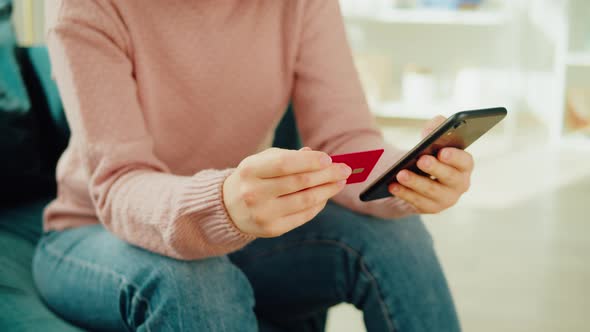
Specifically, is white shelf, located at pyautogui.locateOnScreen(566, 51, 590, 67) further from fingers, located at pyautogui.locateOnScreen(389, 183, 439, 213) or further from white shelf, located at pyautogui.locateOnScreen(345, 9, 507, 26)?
fingers, located at pyautogui.locateOnScreen(389, 183, 439, 213)

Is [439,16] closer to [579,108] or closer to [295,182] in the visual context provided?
[579,108]

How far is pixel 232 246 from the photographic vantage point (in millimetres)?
697

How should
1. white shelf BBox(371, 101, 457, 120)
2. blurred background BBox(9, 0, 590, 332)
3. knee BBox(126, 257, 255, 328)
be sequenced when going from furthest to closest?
white shelf BBox(371, 101, 457, 120)
blurred background BBox(9, 0, 590, 332)
knee BBox(126, 257, 255, 328)

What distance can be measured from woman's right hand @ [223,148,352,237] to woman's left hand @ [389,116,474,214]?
0.12 m

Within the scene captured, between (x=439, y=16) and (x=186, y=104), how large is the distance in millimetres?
2478

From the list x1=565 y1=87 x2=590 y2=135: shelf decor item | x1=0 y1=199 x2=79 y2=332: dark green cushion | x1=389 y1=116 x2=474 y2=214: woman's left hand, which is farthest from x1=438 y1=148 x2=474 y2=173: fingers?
x1=565 y1=87 x2=590 y2=135: shelf decor item

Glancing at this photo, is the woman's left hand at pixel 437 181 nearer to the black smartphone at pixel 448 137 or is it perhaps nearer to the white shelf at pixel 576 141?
the black smartphone at pixel 448 137

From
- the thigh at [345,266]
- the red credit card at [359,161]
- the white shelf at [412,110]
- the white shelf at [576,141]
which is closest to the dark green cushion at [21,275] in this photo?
the thigh at [345,266]

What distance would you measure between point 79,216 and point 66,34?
27cm

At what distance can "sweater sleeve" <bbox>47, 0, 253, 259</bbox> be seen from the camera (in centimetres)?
70

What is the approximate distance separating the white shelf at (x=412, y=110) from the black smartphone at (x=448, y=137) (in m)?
2.51

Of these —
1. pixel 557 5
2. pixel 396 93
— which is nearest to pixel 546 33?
pixel 557 5

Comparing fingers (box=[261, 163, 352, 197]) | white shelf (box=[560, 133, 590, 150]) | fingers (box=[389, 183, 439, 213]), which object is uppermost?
fingers (box=[261, 163, 352, 197])

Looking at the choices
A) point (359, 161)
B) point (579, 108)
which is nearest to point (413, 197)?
point (359, 161)
